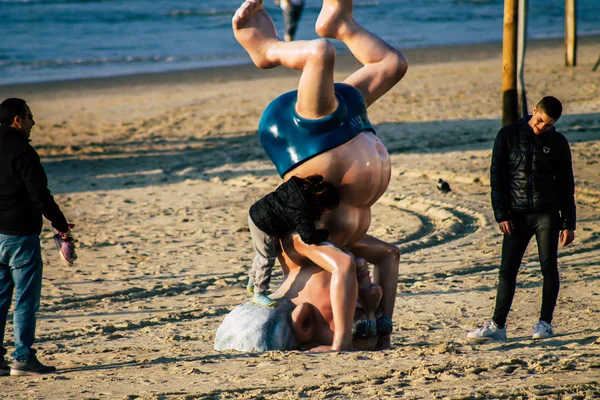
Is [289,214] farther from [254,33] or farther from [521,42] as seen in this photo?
[521,42]

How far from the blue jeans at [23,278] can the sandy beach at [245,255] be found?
24cm

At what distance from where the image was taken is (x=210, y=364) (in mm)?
5508

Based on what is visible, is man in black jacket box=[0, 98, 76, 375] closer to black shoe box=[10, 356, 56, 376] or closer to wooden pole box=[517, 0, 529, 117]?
black shoe box=[10, 356, 56, 376]

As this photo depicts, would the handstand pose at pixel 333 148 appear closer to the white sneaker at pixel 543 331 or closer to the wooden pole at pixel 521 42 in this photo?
the white sneaker at pixel 543 331

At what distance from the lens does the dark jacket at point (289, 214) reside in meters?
5.48

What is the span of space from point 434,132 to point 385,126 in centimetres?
107

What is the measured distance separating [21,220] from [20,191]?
179 millimetres

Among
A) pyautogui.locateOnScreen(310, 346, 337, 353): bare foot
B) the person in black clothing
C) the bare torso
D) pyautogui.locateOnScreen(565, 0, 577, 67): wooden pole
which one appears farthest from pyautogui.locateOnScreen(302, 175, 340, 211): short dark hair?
pyautogui.locateOnScreen(565, 0, 577, 67): wooden pole

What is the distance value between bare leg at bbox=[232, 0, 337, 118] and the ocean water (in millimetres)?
19699

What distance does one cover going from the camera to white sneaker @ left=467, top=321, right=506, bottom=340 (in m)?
6.07

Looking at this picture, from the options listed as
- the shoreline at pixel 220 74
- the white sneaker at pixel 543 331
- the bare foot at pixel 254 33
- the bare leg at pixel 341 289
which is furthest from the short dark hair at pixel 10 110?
the shoreline at pixel 220 74

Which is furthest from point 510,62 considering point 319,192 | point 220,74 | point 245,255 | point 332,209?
point 220,74

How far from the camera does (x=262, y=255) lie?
5.78 metres

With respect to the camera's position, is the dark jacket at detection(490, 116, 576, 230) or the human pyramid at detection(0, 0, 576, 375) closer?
the human pyramid at detection(0, 0, 576, 375)
